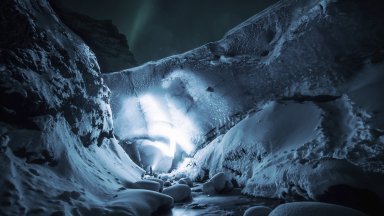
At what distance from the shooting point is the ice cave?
326 cm

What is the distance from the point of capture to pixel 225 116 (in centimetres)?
999

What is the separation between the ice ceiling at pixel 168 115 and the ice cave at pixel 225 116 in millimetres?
82

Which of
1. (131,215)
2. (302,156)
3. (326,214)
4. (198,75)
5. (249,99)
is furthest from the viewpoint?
(198,75)

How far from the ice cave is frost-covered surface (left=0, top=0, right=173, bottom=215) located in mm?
18

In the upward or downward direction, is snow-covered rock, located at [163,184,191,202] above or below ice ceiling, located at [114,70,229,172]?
below

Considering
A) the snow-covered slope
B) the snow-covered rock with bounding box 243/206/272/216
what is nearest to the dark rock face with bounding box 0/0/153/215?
the snow-covered rock with bounding box 243/206/272/216

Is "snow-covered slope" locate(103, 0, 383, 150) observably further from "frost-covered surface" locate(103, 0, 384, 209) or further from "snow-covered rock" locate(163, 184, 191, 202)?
"snow-covered rock" locate(163, 184, 191, 202)

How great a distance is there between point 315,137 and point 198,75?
595 centimetres

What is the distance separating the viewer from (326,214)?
96.7 inches

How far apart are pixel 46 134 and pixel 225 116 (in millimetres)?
7208

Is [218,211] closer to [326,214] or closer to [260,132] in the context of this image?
[326,214]

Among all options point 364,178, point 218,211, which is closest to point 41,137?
point 218,211

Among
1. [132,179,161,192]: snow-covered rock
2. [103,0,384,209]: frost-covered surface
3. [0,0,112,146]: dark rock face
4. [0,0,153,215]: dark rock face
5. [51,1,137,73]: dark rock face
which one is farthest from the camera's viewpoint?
[51,1,137,73]: dark rock face

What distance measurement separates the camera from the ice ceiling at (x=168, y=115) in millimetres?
10750
